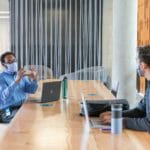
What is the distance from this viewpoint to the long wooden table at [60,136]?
82.0 inches

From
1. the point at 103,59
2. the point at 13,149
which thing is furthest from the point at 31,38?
the point at 13,149

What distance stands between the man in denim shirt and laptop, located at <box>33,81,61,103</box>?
1.25 ft

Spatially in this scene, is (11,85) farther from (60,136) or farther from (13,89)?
(60,136)

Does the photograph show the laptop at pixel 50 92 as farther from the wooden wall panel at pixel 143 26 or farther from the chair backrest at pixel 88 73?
the chair backrest at pixel 88 73

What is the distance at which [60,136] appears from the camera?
7.62ft

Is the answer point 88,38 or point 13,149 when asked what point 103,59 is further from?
point 13,149

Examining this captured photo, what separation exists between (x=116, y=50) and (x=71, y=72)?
158cm

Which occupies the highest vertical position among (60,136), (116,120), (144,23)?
(144,23)

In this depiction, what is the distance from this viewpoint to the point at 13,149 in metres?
2.02

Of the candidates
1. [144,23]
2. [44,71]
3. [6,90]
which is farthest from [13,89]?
[144,23]

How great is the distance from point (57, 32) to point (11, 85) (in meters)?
3.36

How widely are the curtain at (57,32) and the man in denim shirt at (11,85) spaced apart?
9.40ft

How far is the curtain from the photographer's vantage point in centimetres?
703

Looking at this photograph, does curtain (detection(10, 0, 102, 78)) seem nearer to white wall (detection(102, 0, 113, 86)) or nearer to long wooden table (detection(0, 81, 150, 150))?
white wall (detection(102, 0, 113, 86))
